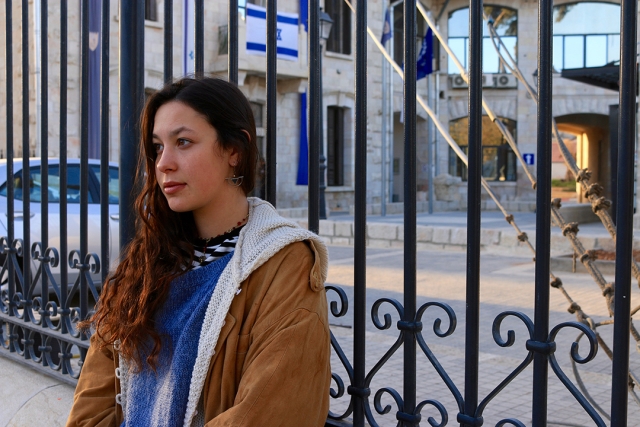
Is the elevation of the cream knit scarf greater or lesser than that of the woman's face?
lesser

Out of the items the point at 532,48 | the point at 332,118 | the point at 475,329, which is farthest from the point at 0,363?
the point at 532,48

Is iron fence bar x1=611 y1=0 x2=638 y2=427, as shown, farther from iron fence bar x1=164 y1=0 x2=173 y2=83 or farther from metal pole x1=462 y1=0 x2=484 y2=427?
iron fence bar x1=164 y1=0 x2=173 y2=83

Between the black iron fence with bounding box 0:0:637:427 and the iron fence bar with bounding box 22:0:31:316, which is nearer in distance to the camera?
the black iron fence with bounding box 0:0:637:427

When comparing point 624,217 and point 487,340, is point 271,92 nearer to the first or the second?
point 624,217

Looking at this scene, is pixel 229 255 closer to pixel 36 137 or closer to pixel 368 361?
pixel 368 361

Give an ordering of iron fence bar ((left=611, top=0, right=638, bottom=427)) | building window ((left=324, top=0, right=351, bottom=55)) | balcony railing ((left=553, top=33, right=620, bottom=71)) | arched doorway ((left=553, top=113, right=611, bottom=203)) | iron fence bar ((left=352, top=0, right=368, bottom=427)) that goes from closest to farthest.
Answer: iron fence bar ((left=611, top=0, right=638, bottom=427)), iron fence bar ((left=352, top=0, right=368, bottom=427)), building window ((left=324, top=0, right=351, bottom=55)), arched doorway ((left=553, top=113, right=611, bottom=203)), balcony railing ((left=553, top=33, right=620, bottom=71))

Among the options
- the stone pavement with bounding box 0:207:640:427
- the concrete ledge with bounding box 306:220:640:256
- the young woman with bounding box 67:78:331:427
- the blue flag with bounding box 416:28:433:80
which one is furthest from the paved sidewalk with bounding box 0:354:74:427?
the blue flag with bounding box 416:28:433:80

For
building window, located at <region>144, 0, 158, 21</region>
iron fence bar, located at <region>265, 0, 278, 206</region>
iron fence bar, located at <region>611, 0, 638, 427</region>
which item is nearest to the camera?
iron fence bar, located at <region>611, 0, 638, 427</region>

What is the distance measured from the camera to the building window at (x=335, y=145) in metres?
25.7

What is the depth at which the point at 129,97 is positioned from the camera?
117 inches

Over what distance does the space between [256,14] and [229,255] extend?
12570 mm

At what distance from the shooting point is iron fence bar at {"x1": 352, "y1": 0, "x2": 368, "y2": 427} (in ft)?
7.33

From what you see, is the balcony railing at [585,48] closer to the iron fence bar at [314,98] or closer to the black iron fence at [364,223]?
the black iron fence at [364,223]

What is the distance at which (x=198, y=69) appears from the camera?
2736 mm
